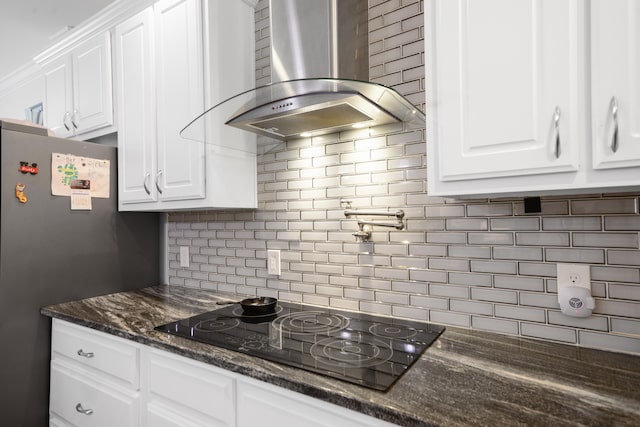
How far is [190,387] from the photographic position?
1.22 metres

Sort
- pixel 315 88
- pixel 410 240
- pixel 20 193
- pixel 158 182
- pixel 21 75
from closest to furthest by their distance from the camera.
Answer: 1. pixel 315 88
2. pixel 410 240
3. pixel 20 193
4. pixel 158 182
5. pixel 21 75

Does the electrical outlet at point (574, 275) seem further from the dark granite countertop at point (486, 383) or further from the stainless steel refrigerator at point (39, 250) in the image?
the stainless steel refrigerator at point (39, 250)

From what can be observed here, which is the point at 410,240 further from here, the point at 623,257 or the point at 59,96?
the point at 59,96

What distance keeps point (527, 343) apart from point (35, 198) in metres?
2.32

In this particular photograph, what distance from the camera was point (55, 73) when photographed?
250 cm

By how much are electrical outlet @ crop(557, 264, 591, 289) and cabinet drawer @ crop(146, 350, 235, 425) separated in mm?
1130

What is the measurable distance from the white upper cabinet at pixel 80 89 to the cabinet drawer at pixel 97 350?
4.00ft

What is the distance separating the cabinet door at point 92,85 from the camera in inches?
84.2

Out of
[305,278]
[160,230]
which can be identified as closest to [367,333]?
[305,278]

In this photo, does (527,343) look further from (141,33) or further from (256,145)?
(141,33)

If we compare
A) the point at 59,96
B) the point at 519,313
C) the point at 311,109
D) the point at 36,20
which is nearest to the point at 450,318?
the point at 519,313

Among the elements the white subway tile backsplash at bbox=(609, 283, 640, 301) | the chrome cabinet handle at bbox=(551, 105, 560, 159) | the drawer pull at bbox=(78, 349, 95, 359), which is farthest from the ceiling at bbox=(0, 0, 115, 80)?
the white subway tile backsplash at bbox=(609, 283, 640, 301)

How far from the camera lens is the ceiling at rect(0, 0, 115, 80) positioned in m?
2.25

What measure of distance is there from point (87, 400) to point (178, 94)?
Result: 5.04 ft
